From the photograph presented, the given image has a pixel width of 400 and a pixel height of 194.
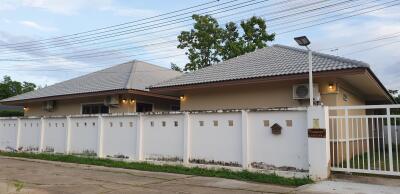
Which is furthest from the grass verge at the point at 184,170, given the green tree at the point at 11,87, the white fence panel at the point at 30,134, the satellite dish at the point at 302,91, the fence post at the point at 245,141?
the green tree at the point at 11,87

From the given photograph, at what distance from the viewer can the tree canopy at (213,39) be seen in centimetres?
2878

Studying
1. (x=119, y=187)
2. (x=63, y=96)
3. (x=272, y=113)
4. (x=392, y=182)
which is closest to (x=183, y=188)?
(x=119, y=187)

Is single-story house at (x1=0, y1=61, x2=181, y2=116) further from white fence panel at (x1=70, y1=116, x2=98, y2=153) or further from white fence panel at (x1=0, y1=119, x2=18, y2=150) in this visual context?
white fence panel at (x1=70, y1=116, x2=98, y2=153)

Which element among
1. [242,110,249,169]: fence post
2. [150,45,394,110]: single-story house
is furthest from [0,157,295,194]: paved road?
[150,45,394,110]: single-story house

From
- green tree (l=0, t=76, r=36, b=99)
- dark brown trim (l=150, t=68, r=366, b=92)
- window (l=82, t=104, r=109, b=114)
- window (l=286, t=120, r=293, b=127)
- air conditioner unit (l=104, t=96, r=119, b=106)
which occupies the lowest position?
window (l=286, t=120, r=293, b=127)

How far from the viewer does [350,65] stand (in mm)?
10523

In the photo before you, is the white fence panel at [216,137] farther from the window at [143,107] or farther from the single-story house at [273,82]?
the window at [143,107]

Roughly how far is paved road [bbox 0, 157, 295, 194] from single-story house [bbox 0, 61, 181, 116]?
514 centimetres

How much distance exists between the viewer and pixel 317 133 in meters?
8.66

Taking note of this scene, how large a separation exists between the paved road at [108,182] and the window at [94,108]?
6.15 meters

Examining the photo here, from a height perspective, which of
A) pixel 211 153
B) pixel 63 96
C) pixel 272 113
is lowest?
pixel 211 153

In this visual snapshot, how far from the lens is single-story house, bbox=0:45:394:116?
11422 mm

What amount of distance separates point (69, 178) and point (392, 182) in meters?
7.72

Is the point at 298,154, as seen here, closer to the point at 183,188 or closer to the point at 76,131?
the point at 183,188
